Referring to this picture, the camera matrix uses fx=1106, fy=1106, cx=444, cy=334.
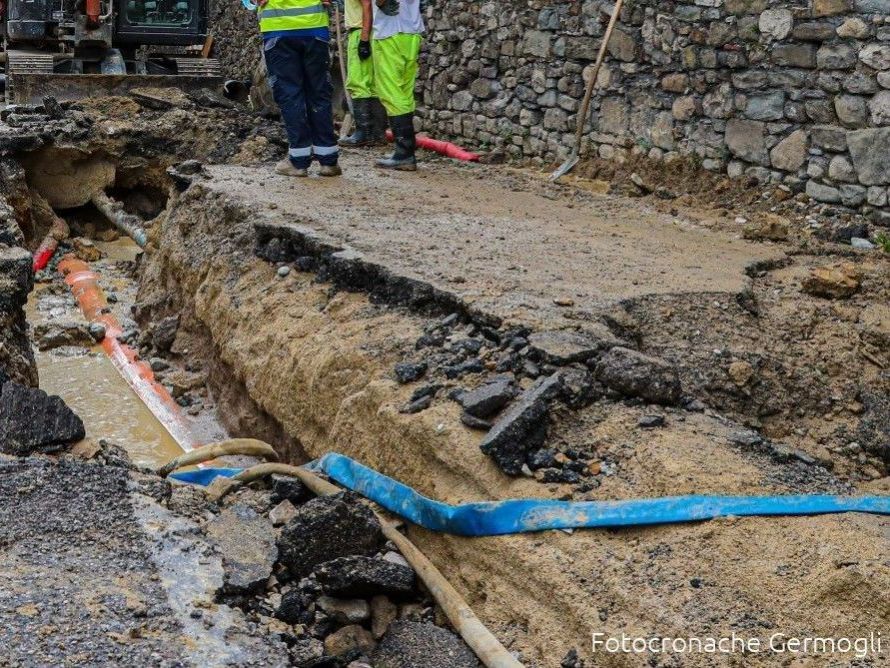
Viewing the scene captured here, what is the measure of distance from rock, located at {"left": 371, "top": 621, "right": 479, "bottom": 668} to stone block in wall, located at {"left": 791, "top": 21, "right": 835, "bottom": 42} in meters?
5.07

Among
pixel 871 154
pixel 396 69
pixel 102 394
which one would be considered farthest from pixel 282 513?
pixel 396 69

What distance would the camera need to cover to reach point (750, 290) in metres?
5.57

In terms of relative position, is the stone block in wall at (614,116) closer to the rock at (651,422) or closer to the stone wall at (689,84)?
the stone wall at (689,84)

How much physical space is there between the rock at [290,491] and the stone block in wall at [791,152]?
4.49 meters

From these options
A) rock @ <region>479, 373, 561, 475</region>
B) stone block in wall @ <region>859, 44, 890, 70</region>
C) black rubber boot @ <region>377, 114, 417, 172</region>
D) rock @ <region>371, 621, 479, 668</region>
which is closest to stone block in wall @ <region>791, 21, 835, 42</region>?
stone block in wall @ <region>859, 44, 890, 70</region>

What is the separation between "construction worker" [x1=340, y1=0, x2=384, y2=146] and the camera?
30.6 ft

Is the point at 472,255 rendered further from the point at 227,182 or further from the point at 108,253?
the point at 108,253

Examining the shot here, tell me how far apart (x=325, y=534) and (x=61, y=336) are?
4.73m

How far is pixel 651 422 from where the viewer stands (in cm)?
397

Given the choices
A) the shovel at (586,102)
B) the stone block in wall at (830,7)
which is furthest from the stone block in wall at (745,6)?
the shovel at (586,102)

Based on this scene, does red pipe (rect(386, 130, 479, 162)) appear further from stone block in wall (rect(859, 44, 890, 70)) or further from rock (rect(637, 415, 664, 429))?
rock (rect(637, 415, 664, 429))

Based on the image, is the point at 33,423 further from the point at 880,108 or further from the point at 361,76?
the point at 361,76

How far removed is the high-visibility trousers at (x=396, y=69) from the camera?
353 inches

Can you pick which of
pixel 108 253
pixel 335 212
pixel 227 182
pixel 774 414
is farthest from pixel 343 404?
pixel 108 253
